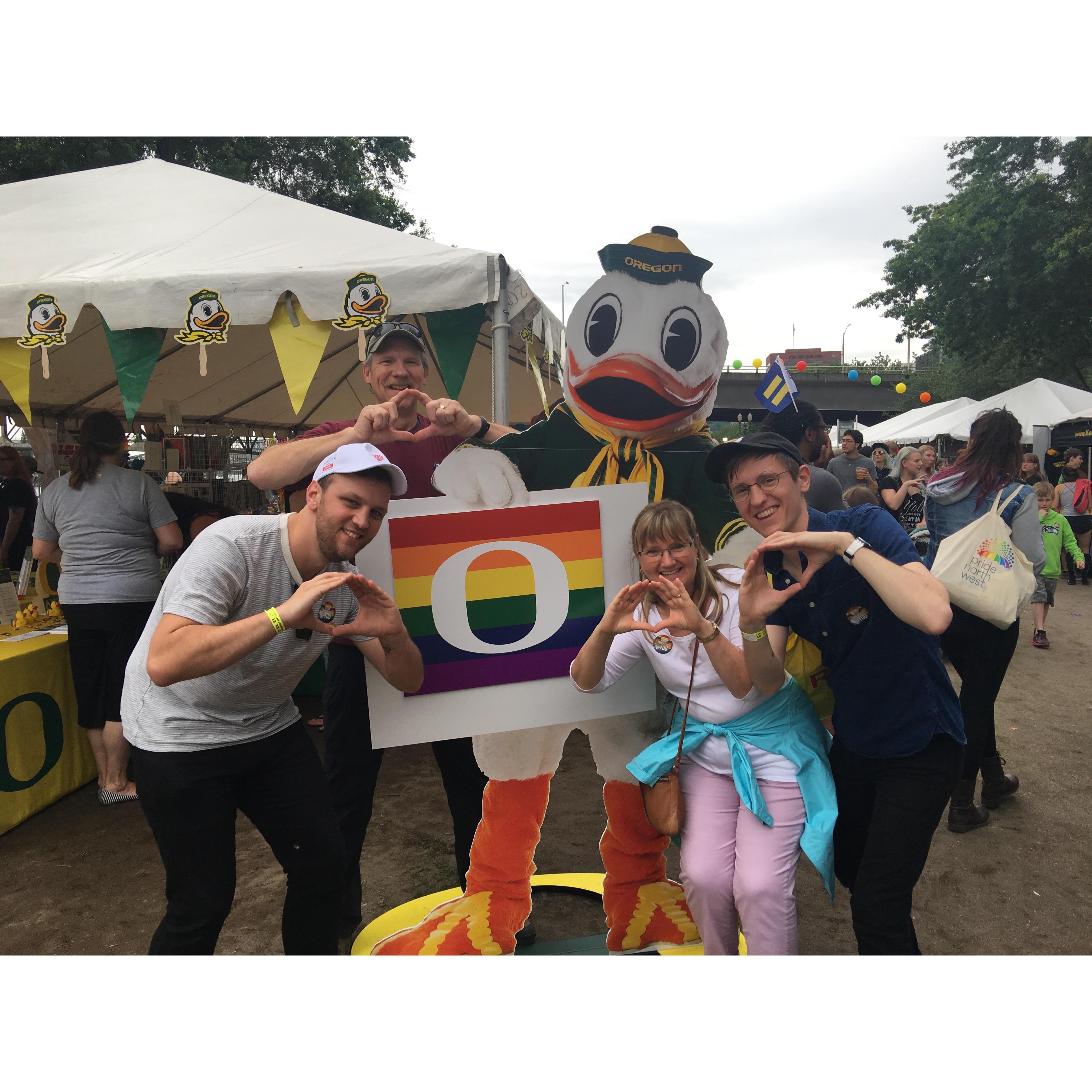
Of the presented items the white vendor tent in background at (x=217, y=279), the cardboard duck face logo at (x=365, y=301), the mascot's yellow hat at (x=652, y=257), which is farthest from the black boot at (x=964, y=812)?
the cardboard duck face logo at (x=365, y=301)

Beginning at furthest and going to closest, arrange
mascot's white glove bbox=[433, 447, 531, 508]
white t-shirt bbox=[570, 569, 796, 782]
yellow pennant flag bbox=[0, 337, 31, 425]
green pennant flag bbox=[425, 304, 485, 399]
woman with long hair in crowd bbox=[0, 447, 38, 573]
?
1. woman with long hair in crowd bbox=[0, 447, 38, 573]
2. yellow pennant flag bbox=[0, 337, 31, 425]
3. green pennant flag bbox=[425, 304, 485, 399]
4. mascot's white glove bbox=[433, 447, 531, 508]
5. white t-shirt bbox=[570, 569, 796, 782]

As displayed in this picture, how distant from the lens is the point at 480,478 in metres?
2.13

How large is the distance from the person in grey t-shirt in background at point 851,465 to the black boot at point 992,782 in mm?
1826

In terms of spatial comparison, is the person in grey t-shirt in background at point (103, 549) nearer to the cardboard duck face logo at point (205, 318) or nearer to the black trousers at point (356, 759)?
the cardboard duck face logo at point (205, 318)

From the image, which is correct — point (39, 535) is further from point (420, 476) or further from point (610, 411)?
point (610, 411)

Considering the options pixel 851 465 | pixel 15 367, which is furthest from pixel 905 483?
pixel 15 367

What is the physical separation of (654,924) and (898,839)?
Result: 904 mm

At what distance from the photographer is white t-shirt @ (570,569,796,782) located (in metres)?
2.02

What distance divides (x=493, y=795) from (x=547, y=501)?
3.11ft

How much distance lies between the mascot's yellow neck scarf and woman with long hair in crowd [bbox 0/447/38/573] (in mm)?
5657

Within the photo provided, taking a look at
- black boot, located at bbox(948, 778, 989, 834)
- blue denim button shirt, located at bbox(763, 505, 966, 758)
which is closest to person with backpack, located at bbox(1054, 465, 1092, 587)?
black boot, located at bbox(948, 778, 989, 834)

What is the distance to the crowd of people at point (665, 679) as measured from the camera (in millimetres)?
1783

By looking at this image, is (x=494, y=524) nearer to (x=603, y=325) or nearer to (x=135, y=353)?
(x=603, y=325)

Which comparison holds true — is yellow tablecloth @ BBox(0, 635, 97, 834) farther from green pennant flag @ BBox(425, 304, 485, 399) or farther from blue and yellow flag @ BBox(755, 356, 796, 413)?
blue and yellow flag @ BBox(755, 356, 796, 413)
